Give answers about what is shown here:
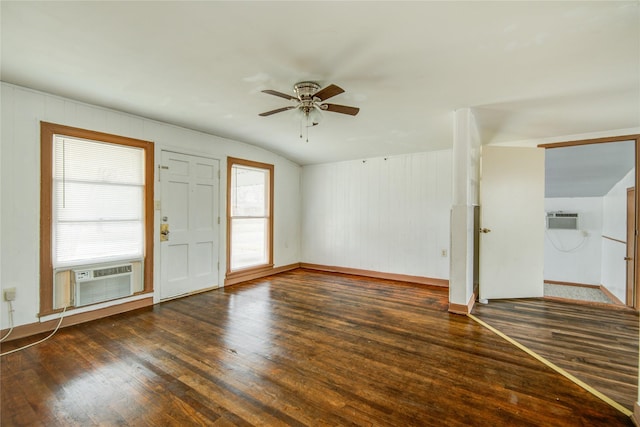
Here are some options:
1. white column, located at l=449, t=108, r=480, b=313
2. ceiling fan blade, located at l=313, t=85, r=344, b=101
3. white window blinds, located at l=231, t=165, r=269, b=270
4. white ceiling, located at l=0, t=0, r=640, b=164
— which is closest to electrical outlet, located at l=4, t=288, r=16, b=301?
white ceiling, located at l=0, t=0, r=640, b=164

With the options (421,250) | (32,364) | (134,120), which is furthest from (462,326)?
(134,120)

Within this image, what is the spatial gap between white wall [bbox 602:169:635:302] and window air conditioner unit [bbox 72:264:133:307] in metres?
7.01

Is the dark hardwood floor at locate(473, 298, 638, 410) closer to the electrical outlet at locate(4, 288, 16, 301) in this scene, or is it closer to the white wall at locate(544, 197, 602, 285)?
the white wall at locate(544, 197, 602, 285)

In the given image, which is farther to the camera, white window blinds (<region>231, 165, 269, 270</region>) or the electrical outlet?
white window blinds (<region>231, 165, 269, 270</region>)

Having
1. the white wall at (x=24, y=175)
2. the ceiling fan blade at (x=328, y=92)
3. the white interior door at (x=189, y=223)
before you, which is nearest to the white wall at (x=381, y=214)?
the white interior door at (x=189, y=223)

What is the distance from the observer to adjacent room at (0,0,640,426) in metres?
1.82

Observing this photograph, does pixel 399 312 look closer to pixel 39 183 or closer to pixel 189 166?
pixel 189 166

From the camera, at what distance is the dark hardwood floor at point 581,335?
207 cm

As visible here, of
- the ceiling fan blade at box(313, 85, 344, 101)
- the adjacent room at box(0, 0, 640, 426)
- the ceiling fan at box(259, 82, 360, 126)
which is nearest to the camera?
the adjacent room at box(0, 0, 640, 426)

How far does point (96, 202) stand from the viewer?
131 inches

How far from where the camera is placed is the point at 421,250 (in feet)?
16.3

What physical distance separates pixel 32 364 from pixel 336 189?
492 cm

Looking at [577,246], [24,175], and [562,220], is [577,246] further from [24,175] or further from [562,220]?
[24,175]

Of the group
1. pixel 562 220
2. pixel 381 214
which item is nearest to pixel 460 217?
pixel 381 214
